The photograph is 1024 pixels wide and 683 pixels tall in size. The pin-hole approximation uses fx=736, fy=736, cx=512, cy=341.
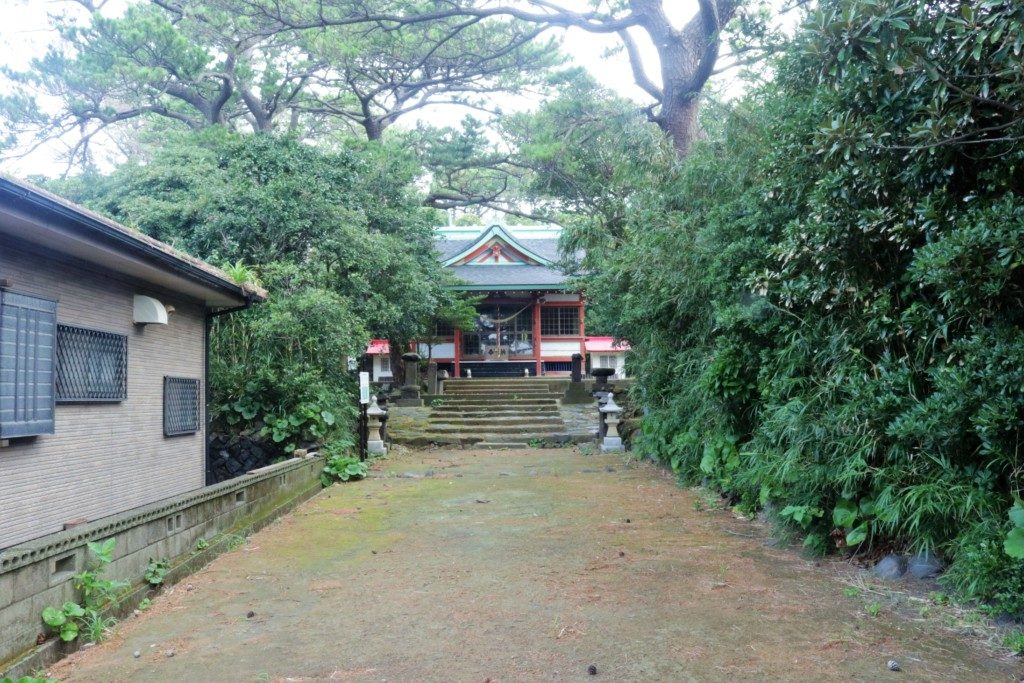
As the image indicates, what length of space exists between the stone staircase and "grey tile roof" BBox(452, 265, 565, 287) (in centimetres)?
408

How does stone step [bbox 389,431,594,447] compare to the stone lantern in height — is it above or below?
below

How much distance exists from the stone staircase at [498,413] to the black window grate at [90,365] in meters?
8.75

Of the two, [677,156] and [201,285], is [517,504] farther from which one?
[677,156]

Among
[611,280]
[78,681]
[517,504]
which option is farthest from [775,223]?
[78,681]

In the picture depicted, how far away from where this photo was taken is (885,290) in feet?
16.1

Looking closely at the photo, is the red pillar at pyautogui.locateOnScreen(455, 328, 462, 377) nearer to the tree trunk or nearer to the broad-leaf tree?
the broad-leaf tree

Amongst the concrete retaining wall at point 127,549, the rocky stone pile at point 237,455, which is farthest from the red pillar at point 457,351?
the concrete retaining wall at point 127,549

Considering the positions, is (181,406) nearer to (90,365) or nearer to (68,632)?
(90,365)

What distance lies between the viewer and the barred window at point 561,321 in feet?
84.8

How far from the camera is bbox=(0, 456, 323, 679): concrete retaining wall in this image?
11.1 ft

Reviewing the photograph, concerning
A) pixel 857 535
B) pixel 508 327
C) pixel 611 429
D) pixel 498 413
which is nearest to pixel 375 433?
pixel 611 429

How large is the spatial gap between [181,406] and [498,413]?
10109mm

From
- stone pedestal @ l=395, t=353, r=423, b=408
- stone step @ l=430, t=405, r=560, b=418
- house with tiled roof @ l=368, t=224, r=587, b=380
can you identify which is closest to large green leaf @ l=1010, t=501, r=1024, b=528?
stone step @ l=430, t=405, r=560, b=418

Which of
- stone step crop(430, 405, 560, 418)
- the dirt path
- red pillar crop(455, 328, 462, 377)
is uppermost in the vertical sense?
red pillar crop(455, 328, 462, 377)
